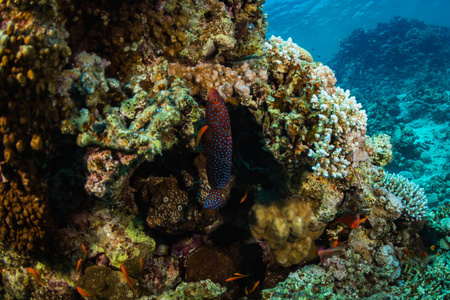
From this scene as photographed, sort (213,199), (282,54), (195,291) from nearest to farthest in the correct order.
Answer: (213,199)
(195,291)
(282,54)

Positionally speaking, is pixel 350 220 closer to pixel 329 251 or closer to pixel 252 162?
pixel 329 251

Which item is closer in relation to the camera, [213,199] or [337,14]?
[213,199]

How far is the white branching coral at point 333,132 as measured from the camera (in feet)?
11.9

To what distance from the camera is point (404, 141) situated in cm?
1457

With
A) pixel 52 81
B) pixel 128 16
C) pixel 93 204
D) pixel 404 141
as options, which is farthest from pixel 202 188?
pixel 404 141

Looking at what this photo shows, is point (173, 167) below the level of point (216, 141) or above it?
below

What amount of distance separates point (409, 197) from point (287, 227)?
378 centimetres

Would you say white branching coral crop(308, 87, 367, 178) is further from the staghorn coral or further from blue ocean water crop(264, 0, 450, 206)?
blue ocean water crop(264, 0, 450, 206)

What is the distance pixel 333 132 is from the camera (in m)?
3.75

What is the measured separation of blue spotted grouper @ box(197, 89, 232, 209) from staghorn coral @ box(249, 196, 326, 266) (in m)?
1.02

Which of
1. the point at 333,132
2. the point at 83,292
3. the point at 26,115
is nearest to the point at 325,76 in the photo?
the point at 333,132

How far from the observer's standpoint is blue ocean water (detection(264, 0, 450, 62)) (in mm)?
55062

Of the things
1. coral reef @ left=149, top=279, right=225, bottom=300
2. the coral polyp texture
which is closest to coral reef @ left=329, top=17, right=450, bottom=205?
the coral polyp texture

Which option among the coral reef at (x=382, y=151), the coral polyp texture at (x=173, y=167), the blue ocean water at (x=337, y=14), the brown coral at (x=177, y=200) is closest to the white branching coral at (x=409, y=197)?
the coral reef at (x=382, y=151)
